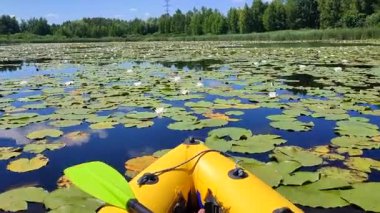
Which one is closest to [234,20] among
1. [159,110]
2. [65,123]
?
[159,110]

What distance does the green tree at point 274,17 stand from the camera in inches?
2071

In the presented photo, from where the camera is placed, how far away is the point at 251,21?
56188 mm

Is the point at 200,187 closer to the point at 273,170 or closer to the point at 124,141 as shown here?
the point at 273,170

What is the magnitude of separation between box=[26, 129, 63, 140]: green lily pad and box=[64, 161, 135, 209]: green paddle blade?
200cm

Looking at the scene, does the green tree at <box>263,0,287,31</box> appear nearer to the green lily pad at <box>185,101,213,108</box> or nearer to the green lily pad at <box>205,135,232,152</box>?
the green lily pad at <box>185,101,213,108</box>

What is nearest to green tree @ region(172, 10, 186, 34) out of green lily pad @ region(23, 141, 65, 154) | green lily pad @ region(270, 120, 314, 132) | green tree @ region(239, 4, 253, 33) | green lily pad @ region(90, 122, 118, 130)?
green tree @ region(239, 4, 253, 33)

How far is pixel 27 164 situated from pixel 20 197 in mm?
643

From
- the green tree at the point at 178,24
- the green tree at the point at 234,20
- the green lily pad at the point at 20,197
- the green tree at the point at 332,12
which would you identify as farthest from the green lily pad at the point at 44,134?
the green tree at the point at 178,24

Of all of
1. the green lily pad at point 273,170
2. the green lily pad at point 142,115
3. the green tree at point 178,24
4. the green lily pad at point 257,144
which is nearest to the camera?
the green lily pad at point 273,170

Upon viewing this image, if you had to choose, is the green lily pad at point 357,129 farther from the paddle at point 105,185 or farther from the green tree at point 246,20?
the green tree at point 246,20

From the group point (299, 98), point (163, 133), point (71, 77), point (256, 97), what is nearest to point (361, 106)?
point (299, 98)

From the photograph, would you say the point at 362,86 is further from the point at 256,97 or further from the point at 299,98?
the point at 256,97

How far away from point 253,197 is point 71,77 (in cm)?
713

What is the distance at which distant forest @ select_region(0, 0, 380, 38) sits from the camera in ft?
140
